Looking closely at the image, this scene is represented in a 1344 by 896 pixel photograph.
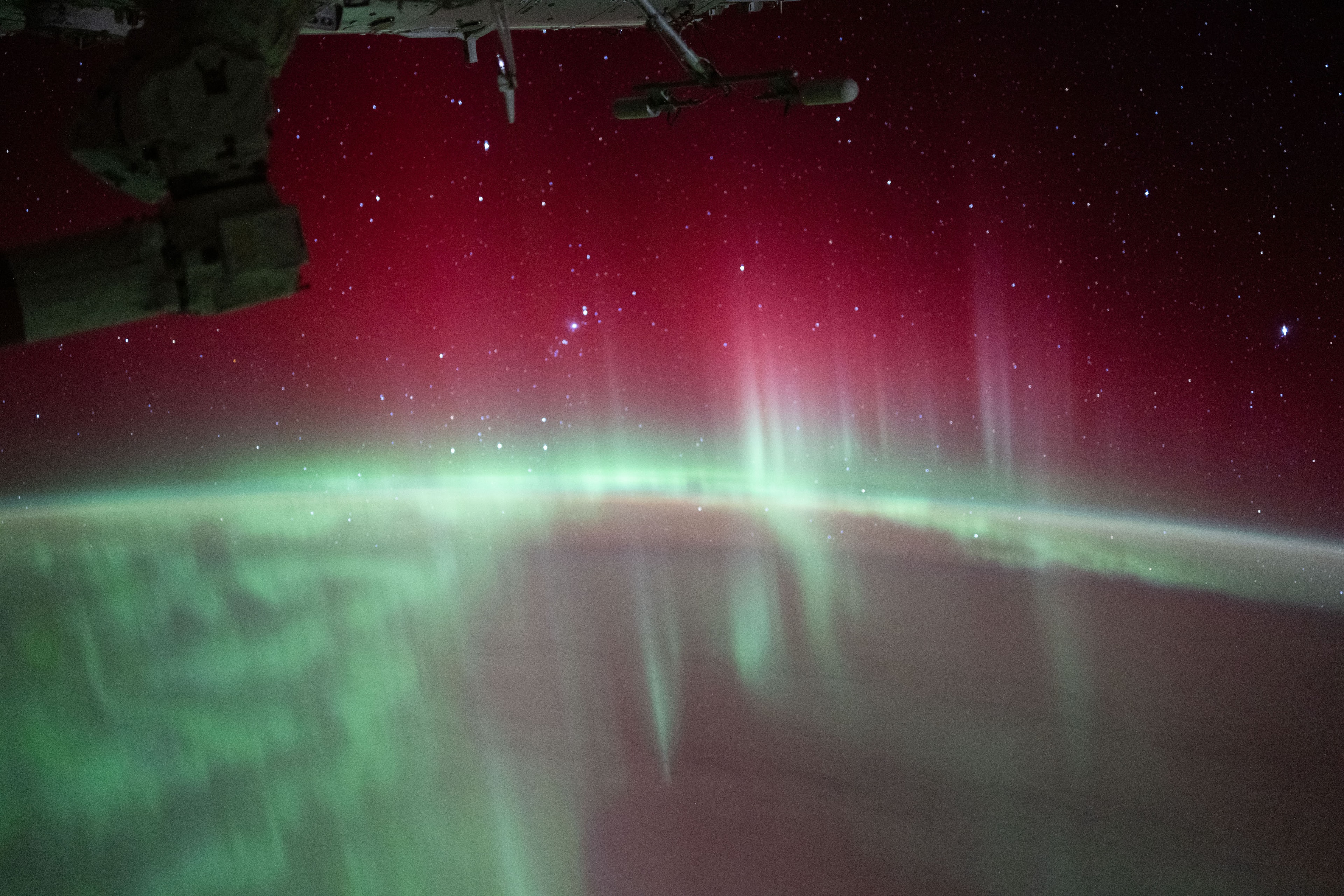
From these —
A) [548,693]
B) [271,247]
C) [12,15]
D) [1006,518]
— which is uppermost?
[12,15]

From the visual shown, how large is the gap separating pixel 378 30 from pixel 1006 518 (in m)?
16.1

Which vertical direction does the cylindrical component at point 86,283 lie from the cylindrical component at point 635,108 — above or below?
below

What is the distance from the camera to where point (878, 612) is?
11320mm

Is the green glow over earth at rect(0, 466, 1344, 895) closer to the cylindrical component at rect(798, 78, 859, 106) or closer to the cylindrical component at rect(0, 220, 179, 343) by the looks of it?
the cylindrical component at rect(0, 220, 179, 343)

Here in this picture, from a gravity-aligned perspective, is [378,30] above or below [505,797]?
above

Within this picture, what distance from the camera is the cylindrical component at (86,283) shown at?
11.8 feet

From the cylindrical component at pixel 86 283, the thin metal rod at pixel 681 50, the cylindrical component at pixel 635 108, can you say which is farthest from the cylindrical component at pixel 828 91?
the cylindrical component at pixel 86 283

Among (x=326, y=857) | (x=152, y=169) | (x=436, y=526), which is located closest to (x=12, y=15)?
(x=152, y=169)

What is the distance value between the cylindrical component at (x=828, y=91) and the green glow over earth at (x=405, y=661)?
4.83 m

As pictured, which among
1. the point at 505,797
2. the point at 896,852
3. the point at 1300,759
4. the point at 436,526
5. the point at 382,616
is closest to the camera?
the point at 896,852

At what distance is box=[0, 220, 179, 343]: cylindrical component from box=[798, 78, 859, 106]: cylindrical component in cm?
406

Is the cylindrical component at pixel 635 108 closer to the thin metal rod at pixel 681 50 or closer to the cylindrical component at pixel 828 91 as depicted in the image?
the thin metal rod at pixel 681 50

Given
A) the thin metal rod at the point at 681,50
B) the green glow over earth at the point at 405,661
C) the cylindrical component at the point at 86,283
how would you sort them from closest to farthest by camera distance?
the cylindrical component at the point at 86,283 < the green glow over earth at the point at 405,661 < the thin metal rod at the point at 681,50

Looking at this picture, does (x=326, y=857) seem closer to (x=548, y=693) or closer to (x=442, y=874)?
(x=442, y=874)
